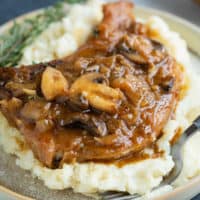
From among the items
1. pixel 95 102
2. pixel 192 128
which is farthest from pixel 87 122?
pixel 192 128

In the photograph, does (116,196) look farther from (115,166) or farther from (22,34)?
(22,34)

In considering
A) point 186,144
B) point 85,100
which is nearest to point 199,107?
point 186,144

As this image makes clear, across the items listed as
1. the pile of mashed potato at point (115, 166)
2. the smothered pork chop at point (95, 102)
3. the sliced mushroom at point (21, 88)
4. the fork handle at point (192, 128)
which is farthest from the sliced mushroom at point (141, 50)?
the sliced mushroom at point (21, 88)

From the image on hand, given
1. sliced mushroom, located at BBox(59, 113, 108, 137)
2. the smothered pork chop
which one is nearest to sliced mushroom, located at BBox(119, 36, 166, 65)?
the smothered pork chop

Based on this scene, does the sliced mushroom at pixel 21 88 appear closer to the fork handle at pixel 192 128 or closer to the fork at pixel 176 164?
the fork at pixel 176 164

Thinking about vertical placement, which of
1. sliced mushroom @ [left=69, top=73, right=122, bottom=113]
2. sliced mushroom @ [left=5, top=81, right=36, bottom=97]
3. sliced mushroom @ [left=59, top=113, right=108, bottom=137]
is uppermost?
sliced mushroom @ [left=69, top=73, right=122, bottom=113]

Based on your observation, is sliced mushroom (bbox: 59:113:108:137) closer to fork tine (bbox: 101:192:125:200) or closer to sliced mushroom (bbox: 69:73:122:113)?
sliced mushroom (bbox: 69:73:122:113)

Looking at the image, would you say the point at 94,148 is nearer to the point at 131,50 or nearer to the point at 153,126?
the point at 153,126
